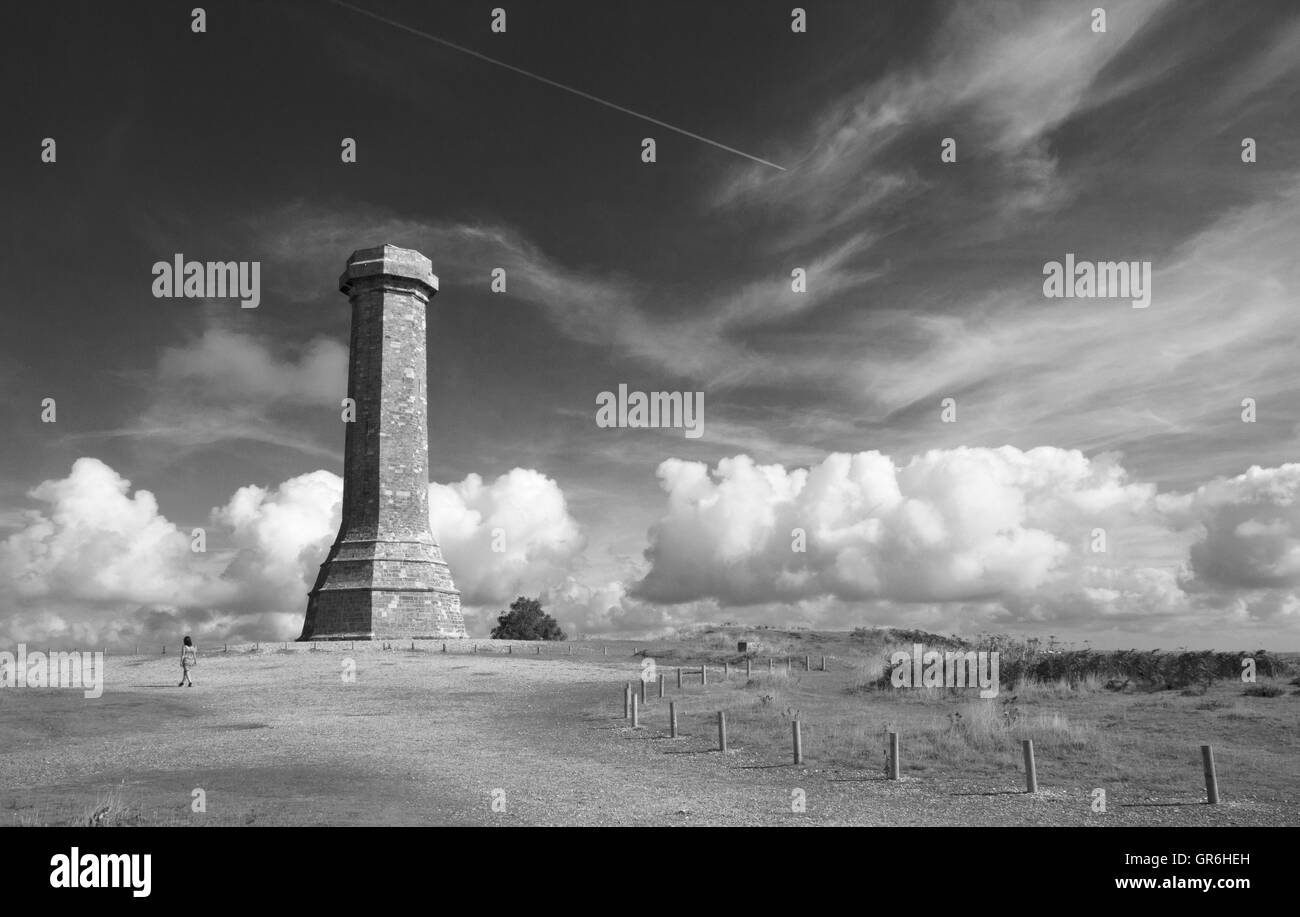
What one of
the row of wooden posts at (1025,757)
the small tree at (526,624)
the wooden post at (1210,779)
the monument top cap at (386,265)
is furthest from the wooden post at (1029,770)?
the small tree at (526,624)

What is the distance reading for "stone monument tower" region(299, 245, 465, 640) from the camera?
49.0 meters

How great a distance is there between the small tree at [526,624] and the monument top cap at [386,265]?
2647cm

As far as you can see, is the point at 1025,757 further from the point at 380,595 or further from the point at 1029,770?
the point at 380,595

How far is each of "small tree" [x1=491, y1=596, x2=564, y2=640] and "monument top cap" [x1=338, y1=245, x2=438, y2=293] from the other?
26466 millimetres

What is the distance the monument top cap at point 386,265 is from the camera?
52312 mm

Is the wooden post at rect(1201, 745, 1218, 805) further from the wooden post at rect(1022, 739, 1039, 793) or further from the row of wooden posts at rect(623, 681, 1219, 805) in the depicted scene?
the wooden post at rect(1022, 739, 1039, 793)

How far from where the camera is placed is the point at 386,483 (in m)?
50.9

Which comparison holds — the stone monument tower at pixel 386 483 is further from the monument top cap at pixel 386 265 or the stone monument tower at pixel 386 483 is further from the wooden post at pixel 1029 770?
the wooden post at pixel 1029 770

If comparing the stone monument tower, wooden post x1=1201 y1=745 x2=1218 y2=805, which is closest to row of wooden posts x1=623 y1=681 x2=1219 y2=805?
wooden post x1=1201 y1=745 x2=1218 y2=805

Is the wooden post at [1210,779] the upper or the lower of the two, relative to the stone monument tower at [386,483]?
lower

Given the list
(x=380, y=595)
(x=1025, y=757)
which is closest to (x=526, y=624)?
(x=380, y=595)
